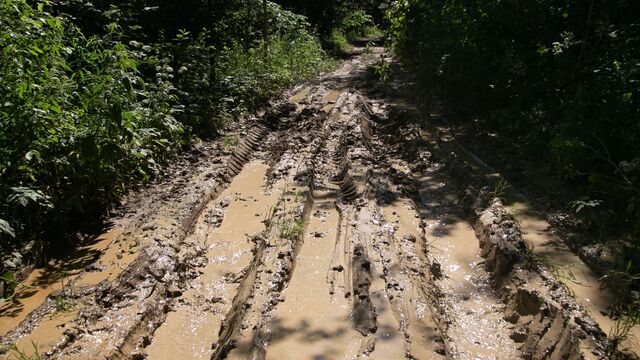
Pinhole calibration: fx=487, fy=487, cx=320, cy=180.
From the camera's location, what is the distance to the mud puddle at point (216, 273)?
3559 millimetres

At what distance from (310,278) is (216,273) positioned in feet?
2.97

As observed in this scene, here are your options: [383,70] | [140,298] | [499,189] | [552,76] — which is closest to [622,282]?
[499,189]

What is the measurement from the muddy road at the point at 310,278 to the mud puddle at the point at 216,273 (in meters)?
0.01

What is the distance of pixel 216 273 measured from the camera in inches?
176

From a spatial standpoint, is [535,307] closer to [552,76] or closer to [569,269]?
[569,269]

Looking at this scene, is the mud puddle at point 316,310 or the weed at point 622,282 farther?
the weed at point 622,282

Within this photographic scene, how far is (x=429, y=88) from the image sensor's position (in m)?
10.3

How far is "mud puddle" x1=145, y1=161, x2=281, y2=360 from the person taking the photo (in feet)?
11.7

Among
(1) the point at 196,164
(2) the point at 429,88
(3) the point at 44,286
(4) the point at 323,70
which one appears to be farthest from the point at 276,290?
(4) the point at 323,70

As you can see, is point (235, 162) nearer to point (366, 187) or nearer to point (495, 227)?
point (366, 187)

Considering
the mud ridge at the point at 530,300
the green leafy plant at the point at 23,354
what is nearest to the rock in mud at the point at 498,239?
the mud ridge at the point at 530,300

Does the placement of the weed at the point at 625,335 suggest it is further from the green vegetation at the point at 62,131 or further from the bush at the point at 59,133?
the bush at the point at 59,133

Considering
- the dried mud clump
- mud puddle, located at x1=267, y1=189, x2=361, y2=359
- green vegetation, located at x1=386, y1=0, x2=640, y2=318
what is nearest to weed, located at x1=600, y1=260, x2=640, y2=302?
green vegetation, located at x1=386, y1=0, x2=640, y2=318

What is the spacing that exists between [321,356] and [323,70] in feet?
41.8
